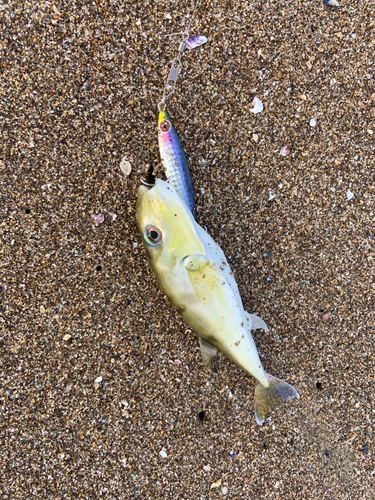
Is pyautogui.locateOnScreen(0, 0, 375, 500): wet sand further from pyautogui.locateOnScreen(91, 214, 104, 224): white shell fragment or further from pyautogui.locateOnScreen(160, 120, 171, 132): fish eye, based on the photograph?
pyautogui.locateOnScreen(160, 120, 171, 132): fish eye

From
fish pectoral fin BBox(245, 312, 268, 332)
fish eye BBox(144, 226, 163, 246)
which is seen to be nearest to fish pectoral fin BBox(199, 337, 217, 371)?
fish pectoral fin BBox(245, 312, 268, 332)

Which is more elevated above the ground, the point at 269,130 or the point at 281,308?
the point at 269,130

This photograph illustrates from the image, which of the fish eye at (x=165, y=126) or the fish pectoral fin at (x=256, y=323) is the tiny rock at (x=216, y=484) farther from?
A: the fish eye at (x=165, y=126)

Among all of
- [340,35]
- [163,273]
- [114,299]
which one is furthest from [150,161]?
[340,35]

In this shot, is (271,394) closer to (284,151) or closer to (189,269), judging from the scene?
(189,269)

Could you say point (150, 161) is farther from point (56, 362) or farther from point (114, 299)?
point (56, 362)

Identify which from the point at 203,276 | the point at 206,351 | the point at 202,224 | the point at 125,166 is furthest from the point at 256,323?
the point at 125,166
